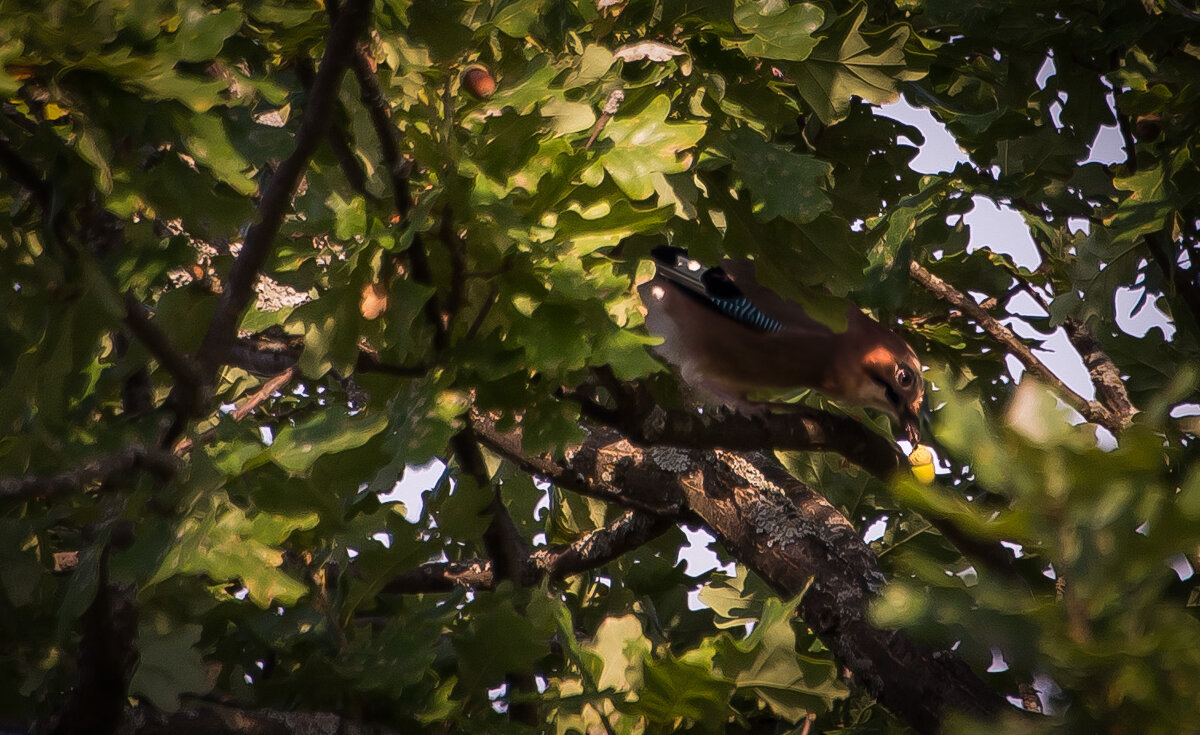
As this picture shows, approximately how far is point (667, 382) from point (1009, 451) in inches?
83.0

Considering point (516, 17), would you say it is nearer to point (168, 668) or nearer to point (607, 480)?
point (168, 668)

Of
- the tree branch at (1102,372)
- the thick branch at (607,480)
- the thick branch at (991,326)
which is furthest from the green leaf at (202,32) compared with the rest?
the tree branch at (1102,372)

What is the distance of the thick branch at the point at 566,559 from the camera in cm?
365

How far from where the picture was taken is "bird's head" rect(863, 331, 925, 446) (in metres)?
3.99

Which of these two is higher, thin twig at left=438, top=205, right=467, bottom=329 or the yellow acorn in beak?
thin twig at left=438, top=205, right=467, bottom=329

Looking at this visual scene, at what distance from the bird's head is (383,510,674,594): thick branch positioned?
1.01 m

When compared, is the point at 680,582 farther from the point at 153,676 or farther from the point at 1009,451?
the point at 1009,451

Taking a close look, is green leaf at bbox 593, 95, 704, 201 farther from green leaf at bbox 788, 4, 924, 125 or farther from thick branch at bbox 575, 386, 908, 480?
thick branch at bbox 575, 386, 908, 480

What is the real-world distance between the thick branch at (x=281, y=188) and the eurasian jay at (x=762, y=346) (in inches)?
84.8

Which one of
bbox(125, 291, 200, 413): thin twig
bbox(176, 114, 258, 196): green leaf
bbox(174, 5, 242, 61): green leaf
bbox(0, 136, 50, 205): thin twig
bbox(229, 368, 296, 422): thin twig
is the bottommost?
bbox(229, 368, 296, 422): thin twig

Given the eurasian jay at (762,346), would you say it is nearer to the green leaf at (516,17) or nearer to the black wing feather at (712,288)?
the black wing feather at (712,288)

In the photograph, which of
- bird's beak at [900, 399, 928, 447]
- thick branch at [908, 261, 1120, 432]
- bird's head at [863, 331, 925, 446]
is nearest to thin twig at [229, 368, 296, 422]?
bird's head at [863, 331, 925, 446]

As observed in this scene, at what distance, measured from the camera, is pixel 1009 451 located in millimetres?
1224

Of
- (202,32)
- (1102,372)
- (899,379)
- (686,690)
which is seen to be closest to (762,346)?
(899,379)
